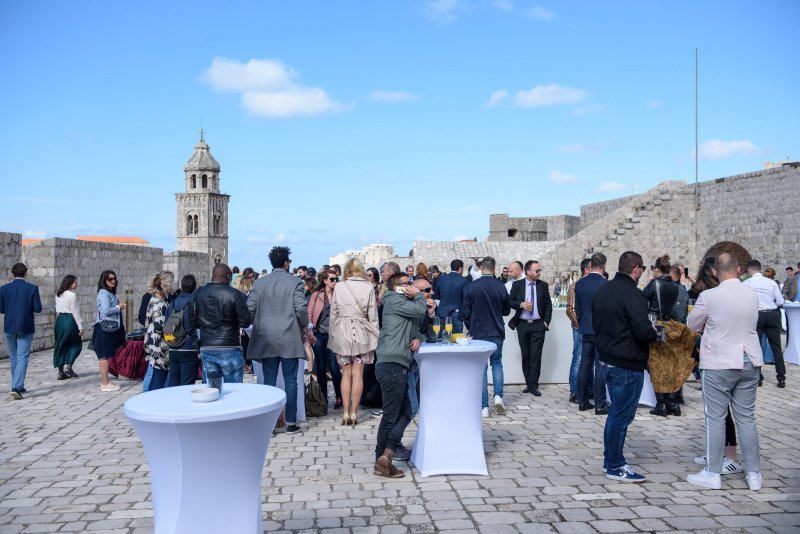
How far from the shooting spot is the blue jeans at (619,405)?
5.25 m

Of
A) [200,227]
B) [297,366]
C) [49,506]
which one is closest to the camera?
[49,506]

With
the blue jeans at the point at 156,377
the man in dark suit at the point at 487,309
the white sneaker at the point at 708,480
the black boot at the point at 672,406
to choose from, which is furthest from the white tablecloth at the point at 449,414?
the blue jeans at the point at 156,377

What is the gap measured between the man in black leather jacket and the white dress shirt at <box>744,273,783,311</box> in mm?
6920

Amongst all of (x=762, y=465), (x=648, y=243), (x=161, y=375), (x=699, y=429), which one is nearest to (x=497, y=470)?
(x=762, y=465)

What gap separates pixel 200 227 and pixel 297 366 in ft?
230

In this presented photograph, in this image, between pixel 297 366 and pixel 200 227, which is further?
pixel 200 227

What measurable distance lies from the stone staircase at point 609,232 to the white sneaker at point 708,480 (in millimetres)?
19350

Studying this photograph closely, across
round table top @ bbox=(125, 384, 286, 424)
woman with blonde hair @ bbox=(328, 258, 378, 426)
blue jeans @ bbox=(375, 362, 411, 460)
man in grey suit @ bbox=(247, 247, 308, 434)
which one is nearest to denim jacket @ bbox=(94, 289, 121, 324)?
man in grey suit @ bbox=(247, 247, 308, 434)

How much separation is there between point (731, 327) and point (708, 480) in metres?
1.21

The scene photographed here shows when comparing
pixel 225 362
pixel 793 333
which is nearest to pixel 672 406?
Answer: pixel 793 333

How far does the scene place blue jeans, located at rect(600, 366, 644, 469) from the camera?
5246 mm

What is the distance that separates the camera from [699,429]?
7.13m

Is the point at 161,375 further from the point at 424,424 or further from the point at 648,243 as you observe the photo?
the point at 648,243

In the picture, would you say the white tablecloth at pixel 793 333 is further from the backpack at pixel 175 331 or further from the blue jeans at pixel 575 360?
the backpack at pixel 175 331
